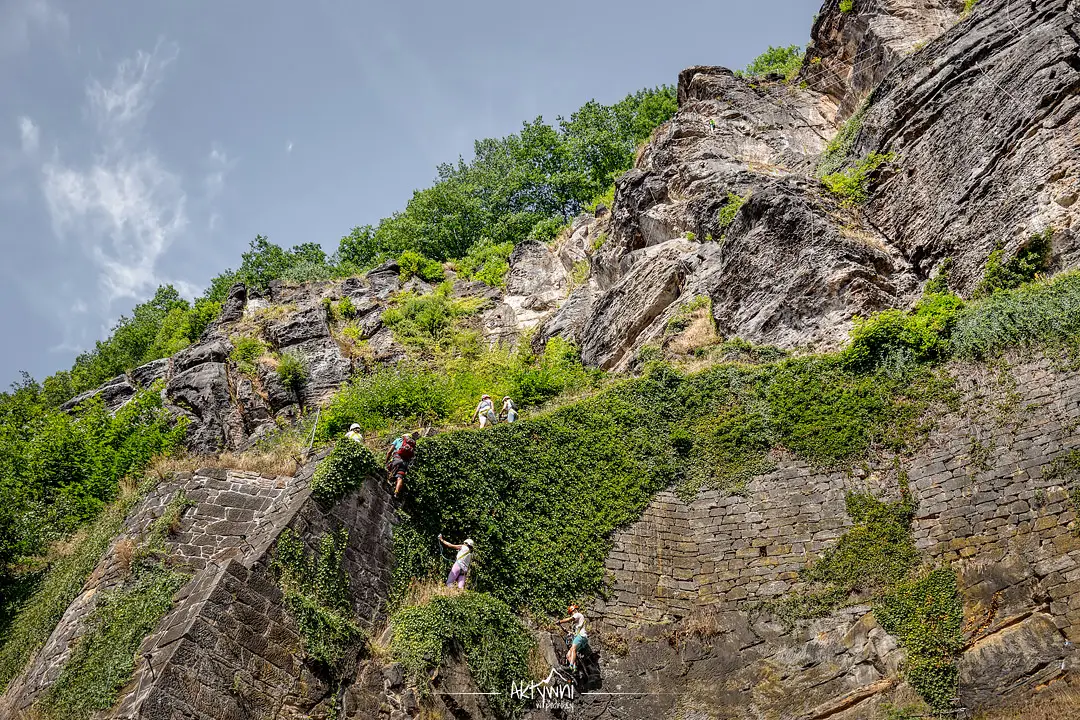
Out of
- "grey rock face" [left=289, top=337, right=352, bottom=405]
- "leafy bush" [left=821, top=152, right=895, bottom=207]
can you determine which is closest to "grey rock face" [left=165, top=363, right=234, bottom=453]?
"grey rock face" [left=289, top=337, right=352, bottom=405]

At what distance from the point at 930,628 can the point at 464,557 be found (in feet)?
20.4

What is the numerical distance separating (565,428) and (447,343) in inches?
464

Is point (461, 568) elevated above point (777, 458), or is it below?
below

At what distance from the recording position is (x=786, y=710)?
30.2 ft

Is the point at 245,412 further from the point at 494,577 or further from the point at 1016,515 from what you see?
the point at 1016,515

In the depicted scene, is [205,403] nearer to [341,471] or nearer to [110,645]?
[341,471]

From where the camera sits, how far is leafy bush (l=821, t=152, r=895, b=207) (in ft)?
58.2

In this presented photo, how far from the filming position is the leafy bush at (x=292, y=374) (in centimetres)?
2177

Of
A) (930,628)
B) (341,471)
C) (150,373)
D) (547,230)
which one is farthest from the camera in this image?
(547,230)

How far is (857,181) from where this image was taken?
59.1 feet

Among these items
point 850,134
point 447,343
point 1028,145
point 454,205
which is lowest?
point 1028,145

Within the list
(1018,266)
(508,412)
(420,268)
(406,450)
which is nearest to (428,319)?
(420,268)

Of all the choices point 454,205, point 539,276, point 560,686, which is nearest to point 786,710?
point 560,686

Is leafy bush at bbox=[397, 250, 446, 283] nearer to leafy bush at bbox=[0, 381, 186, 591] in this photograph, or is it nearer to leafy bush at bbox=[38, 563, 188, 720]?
leafy bush at bbox=[0, 381, 186, 591]
